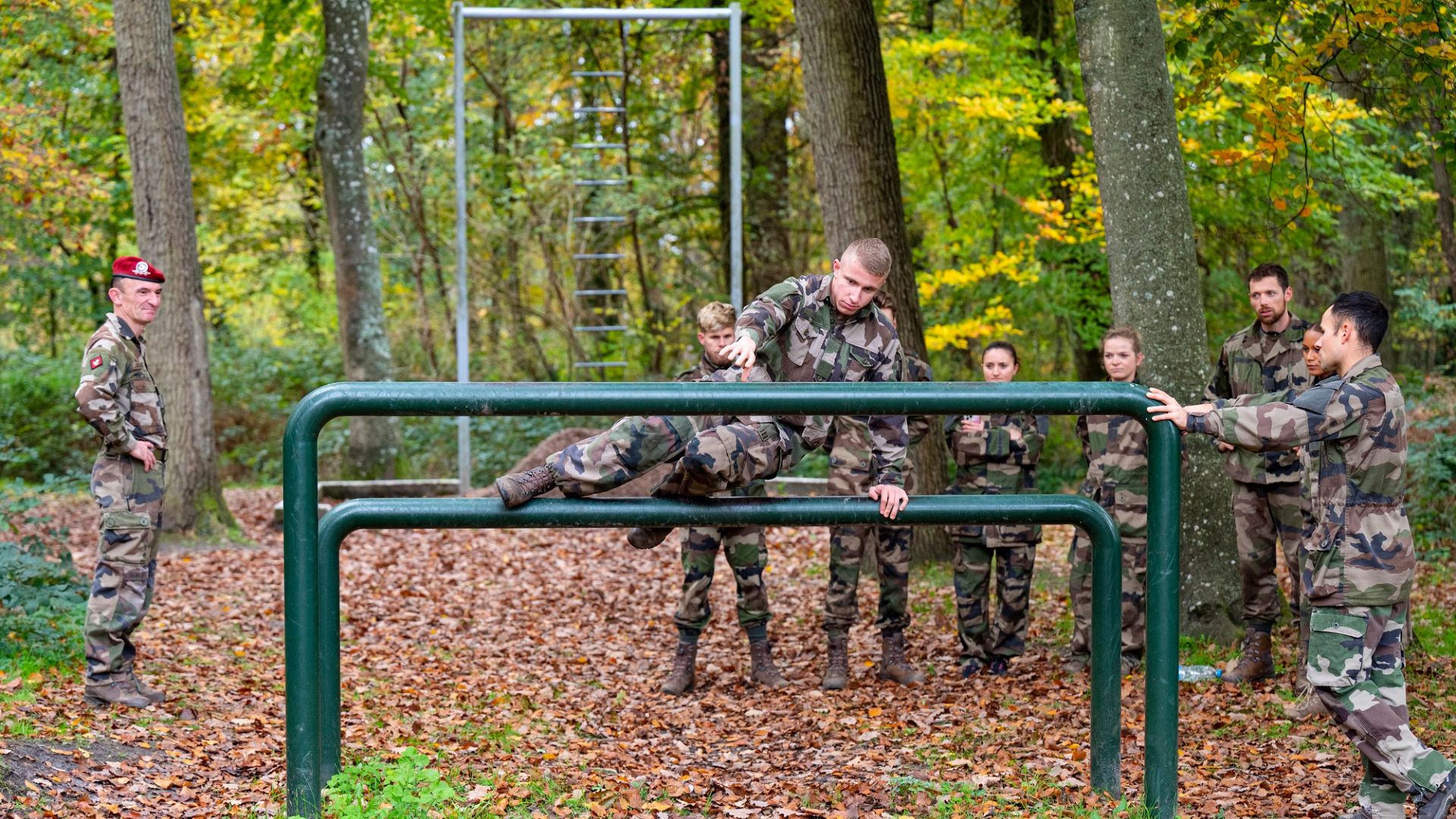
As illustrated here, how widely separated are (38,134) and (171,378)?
7.10 meters

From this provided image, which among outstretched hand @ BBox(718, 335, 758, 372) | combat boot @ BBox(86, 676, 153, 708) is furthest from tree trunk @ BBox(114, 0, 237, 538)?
outstretched hand @ BBox(718, 335, 758, 372)

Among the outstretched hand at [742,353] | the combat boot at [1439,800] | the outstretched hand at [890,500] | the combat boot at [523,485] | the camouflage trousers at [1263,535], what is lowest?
the combat boot at [1439,800]

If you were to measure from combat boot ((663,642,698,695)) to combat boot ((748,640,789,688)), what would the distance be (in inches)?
12.0

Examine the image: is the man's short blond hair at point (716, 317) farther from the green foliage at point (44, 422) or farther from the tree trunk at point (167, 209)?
the green foliage at point (44, 422)

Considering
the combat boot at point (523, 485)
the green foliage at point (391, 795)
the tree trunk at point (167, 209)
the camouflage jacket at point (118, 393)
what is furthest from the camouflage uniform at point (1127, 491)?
the tree trunk at point (167, 209)

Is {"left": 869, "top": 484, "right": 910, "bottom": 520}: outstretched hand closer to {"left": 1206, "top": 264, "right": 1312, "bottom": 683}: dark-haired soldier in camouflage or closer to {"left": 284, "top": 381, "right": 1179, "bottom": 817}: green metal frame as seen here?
{"left": 284, "top": 381, "right": 1179, "bottom": 817}: green metal frame

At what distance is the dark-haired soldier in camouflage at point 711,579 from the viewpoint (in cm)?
568

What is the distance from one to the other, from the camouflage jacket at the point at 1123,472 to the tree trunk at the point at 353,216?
8.96m

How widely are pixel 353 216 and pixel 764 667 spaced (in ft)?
29.2

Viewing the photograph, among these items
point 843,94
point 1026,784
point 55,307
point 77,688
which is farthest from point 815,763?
point 55,307

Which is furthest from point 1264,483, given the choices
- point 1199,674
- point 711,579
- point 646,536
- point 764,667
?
point 646,536

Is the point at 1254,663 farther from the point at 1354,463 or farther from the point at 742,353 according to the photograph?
the point at 742,353

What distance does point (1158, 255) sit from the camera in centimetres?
609

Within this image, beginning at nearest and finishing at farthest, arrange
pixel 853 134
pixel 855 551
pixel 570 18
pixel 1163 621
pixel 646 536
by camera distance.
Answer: pixel 1163 621, pixel 646 536, pixel 855 551, pixel 853 134, pixel 570 18
